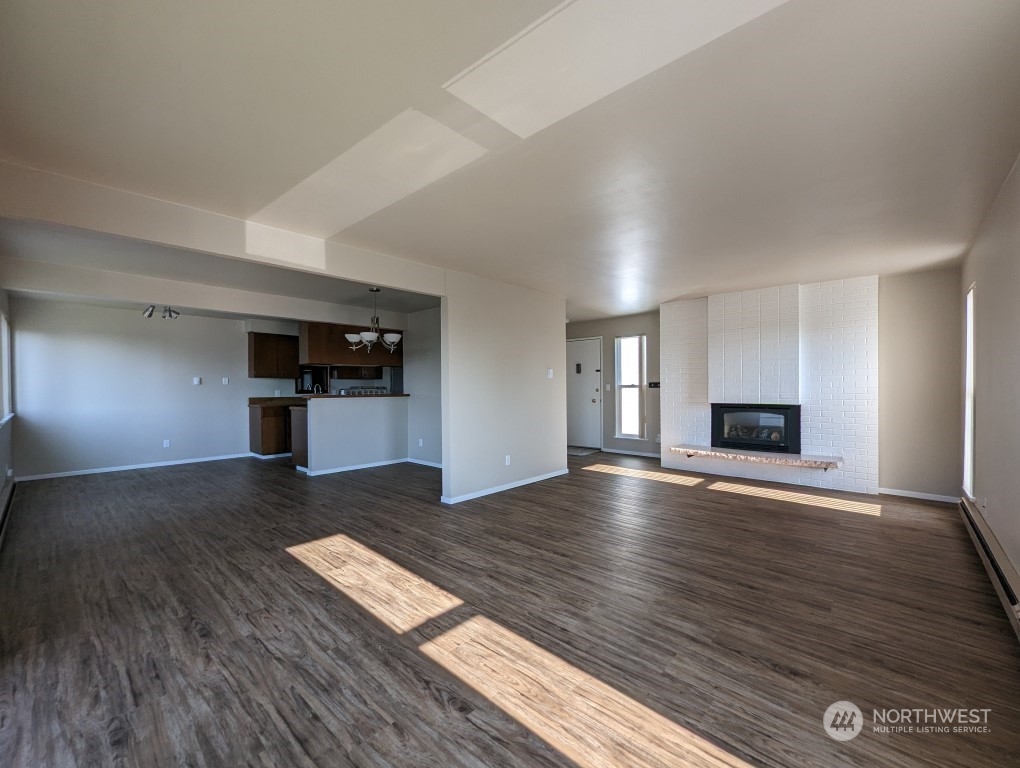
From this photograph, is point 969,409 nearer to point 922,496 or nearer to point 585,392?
point 922,496

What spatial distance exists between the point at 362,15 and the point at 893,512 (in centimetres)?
565

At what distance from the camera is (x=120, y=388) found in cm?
652

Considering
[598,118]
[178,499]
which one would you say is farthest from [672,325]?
[178,499]

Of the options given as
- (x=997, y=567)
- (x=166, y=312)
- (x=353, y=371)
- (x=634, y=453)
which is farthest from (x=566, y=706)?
(x=166, y=312)

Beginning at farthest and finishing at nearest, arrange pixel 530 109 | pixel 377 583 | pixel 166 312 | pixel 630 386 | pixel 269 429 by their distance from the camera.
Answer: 1. pixel 630 386
2. pixel 269 429
3. pixel 166 312
4. pixel 377 583
5. pixel 530 109

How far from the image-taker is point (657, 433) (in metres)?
7.48

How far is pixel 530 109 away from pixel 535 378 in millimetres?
4067

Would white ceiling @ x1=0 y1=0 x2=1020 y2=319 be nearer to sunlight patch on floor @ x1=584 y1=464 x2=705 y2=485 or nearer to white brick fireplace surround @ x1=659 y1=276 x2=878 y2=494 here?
white brick fireplace surround @ x1=659 y1=276 x2=878 y2=494

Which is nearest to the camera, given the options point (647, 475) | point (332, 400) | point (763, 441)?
point (763, 441)

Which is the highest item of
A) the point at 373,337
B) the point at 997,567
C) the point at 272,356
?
the point at 373,337

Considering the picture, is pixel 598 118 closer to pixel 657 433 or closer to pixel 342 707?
pixel 342 707

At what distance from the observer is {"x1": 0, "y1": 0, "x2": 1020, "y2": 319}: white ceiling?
147 cm

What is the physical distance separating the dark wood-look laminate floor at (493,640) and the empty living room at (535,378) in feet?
0.06

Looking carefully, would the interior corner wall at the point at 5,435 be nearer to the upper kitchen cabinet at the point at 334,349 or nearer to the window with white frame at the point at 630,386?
→ the upper kitchen cabinet at the point at 334,349
